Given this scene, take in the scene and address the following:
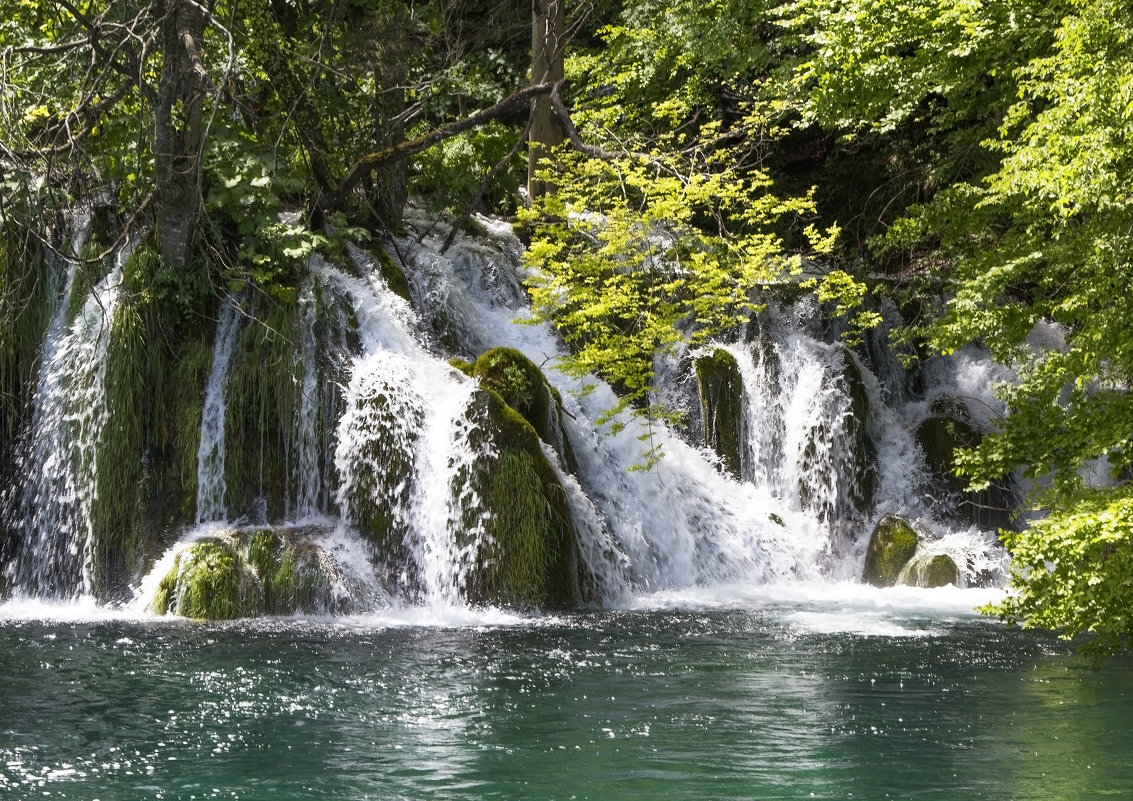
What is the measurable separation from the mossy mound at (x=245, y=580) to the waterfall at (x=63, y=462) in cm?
129

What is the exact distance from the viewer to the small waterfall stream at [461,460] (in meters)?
11.4

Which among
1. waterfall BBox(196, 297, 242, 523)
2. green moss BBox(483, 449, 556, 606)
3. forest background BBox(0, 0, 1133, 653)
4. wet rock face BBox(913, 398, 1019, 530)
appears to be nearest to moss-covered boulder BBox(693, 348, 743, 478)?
forest background BBox(0, 0, 1133, 653)

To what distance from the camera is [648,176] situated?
13.9 meters

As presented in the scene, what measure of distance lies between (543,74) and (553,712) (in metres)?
11.8

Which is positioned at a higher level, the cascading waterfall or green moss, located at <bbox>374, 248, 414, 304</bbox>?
green moss, located at <bbox>374, 248, 414, 304</bbox>

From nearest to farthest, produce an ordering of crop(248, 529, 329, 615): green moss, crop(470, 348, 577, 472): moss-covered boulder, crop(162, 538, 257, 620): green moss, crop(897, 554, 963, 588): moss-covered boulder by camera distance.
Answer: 1. crop(162, 538, 257, 620): green moss
2. crop(248, 529, 329, 615): green moss
3. crop(470, 348, 577, 472): moss-covered boulder
4. crop(897, 554, 963, 588): moss-covered boulder

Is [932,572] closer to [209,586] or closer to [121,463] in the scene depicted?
[209,586]

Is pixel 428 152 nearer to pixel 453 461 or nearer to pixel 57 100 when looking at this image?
pixel 57 100

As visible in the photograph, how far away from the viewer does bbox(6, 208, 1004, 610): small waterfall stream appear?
37.3ft

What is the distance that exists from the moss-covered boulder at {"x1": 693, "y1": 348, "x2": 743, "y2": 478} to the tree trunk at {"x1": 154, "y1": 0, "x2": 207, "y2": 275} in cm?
638

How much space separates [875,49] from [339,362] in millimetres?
6690

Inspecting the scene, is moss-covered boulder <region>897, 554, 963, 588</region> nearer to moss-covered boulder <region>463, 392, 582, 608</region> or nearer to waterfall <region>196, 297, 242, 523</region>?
moss-covered boulder <region>463, 392, 582, 608</region>

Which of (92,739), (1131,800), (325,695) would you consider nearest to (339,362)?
(325,695)

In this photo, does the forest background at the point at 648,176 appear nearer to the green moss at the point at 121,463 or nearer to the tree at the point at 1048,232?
the tree at the point at 1048,232
